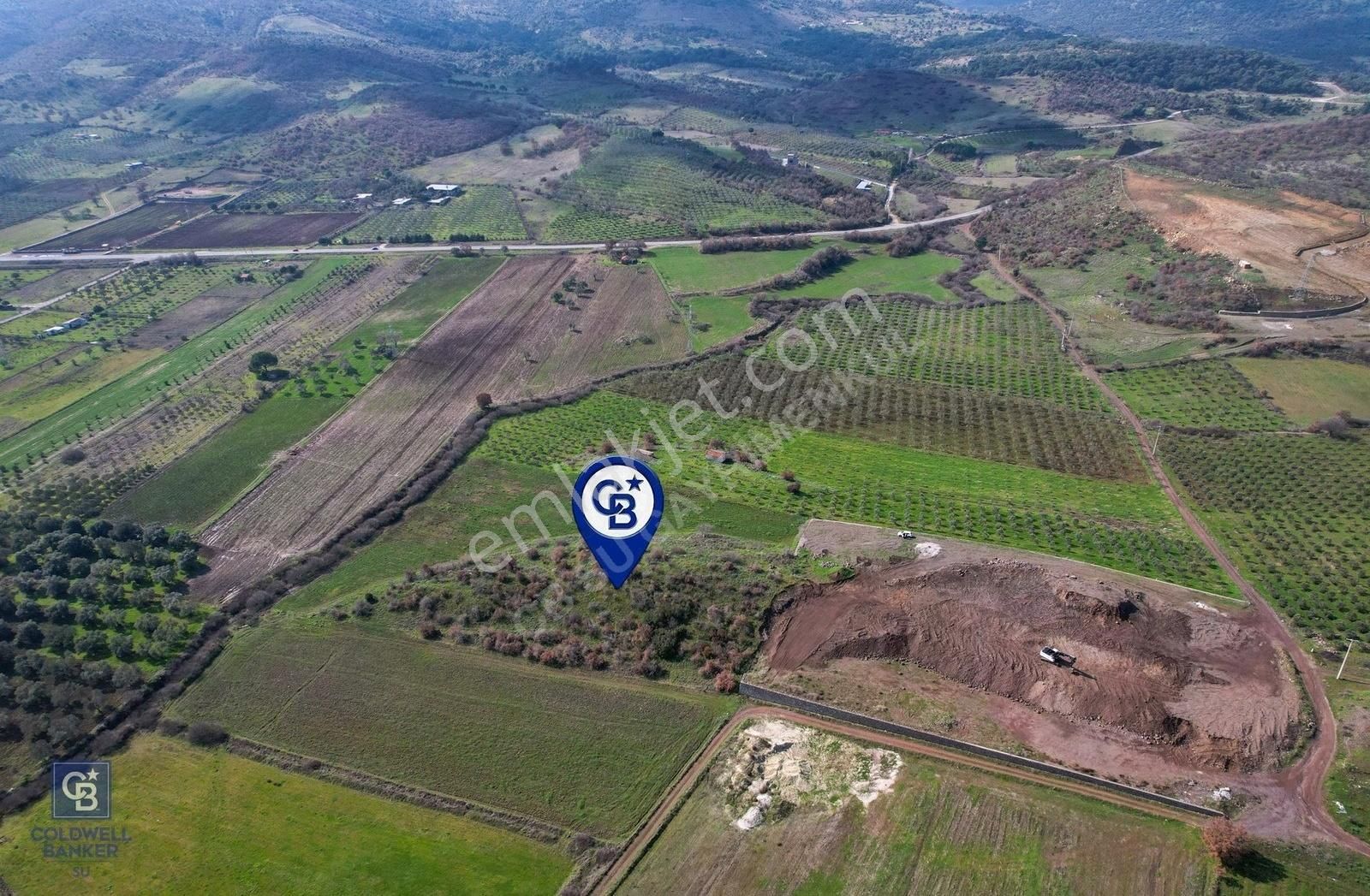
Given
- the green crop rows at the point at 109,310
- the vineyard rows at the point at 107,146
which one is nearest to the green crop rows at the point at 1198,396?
the green crop rows at the point at 109,310

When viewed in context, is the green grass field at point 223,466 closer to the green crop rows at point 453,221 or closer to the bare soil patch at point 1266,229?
the green crop rows at point 453,221

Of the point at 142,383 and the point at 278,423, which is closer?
the point at 278,423

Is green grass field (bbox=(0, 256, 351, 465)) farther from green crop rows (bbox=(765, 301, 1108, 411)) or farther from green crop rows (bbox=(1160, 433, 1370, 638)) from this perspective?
green crop rows (bbox=(1160, 433, 1370, 638))

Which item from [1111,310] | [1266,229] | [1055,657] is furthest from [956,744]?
[1266,229]

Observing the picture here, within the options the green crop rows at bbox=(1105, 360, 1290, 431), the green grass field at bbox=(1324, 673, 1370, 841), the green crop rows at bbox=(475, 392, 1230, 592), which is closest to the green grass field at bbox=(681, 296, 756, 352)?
the green crop rows at bbox=(475, 392, 1230, 592)

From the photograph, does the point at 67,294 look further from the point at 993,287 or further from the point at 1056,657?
the point at 1056,657

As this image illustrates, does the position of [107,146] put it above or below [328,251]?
above
